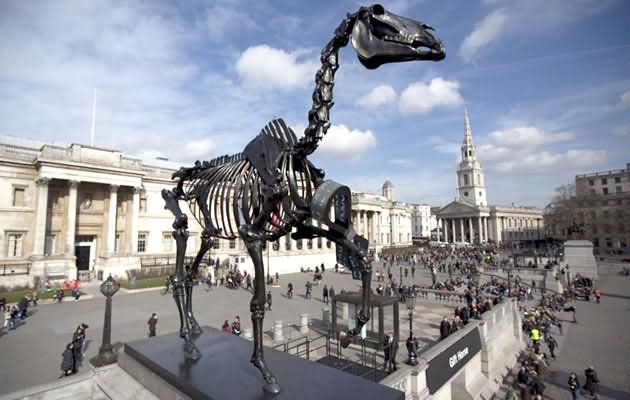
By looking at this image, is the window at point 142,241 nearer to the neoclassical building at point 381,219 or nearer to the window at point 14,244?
the window at point 14,244

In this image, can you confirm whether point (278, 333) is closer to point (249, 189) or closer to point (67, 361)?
point (67, 361)

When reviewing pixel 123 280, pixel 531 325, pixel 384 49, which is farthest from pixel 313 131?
pixel 123 280

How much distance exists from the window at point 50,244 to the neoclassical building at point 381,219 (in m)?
38.8

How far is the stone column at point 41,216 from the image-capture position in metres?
28.0

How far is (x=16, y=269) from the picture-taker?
89.0 ft

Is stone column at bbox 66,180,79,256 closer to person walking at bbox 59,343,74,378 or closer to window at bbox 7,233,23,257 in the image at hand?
window at bbox 7,233,23,257

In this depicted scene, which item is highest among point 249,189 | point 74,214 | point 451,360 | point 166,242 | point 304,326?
point 74,214

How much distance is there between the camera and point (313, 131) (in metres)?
4.70

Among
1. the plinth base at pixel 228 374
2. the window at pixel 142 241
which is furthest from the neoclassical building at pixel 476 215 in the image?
the plinth base at pixel 228 374

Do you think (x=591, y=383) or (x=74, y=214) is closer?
(x=591, y=383)

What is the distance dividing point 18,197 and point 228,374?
36.0m

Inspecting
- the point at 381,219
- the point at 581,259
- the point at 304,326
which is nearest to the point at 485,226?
the point at 381,219

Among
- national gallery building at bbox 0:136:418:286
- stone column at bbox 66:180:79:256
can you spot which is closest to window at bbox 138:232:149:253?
national gallery building at bbox 0:136:418:286

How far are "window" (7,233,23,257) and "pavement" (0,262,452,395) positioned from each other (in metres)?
8.47
